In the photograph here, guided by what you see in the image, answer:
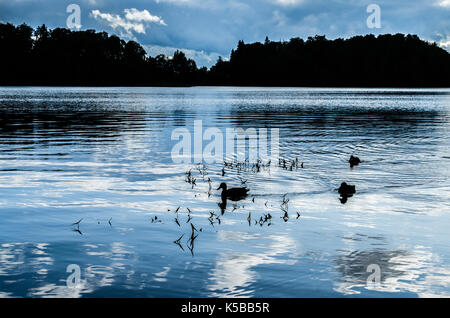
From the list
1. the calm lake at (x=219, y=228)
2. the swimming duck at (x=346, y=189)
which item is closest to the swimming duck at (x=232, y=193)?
the calm lake at (x=219, y=228)

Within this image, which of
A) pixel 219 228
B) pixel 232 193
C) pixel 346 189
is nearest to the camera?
pixel 219 228

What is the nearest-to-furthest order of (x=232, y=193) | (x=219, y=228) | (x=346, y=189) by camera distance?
(x=219, y=228)
(x=232, y=193)
(x=346, y=189)

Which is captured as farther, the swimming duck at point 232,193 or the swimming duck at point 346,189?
the swimming duck at point 346,189

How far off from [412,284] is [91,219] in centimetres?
831

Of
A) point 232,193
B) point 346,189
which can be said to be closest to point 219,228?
point 232,193

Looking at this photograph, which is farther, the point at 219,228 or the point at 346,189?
the point at 346,189

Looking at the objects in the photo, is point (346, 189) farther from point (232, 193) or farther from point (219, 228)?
point (219, 228)

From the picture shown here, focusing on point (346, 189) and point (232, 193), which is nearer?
point (232, 193)

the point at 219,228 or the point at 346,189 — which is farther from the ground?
the point at 346,189

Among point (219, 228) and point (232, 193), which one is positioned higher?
A: point (232, 193)

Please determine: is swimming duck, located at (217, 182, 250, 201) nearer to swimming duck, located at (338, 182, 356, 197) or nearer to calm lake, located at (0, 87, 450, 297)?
calm lake, located at (0, 87, 450, 297)

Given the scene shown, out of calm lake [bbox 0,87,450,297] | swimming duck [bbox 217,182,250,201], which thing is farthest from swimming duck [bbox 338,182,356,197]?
swimming duck [bbox 217,182,250,201]

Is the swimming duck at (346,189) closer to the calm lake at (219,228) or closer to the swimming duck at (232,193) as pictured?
the calm lake at (219,228)
